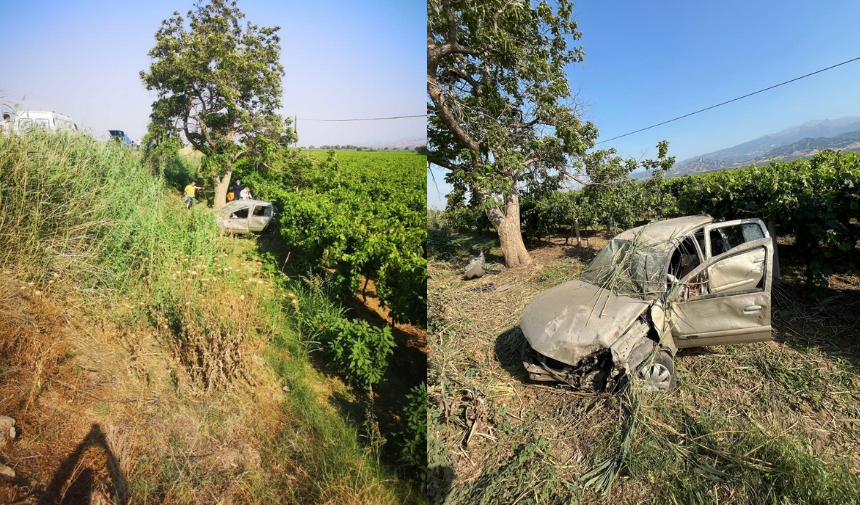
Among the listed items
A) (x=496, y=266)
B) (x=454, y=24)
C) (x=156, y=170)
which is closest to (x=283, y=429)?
(x=156, y=170)

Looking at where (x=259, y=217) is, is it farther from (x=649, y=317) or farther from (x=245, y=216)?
(x=649, y=317)

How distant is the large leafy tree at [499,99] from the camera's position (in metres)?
5.72

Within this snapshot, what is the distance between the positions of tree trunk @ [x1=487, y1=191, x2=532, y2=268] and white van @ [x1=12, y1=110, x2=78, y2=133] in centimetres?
640

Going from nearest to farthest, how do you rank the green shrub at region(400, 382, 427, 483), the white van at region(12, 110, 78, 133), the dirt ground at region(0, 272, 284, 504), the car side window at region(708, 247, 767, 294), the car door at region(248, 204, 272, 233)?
the dirt ground at region(0, 272, 284, 504) → the green shrub at region(400, 382, 427, 483) → the white van at region(12, 110, 78, 133) → the car side window at region(708, 247, 767, 294) → the car door at region(248, 204, 272, 233)

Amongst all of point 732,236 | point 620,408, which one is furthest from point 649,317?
point 732,236

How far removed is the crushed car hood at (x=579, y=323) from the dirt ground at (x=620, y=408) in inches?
18.1

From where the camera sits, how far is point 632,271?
416 cm

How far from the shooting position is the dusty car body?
172 inches

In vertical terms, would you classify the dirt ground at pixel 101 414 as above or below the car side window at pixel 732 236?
below

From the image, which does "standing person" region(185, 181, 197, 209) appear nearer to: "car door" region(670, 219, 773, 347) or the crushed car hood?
the crushed car hood

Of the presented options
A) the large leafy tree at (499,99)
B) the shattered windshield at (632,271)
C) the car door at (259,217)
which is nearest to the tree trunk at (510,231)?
the large leafy tree at (499,99)

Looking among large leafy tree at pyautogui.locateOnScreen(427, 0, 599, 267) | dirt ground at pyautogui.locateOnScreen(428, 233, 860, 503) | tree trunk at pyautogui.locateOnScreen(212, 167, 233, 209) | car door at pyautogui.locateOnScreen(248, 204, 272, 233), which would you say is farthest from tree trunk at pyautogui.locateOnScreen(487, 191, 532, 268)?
tree trunk at pyautogui.locateOnScreen(212, 167, 233, 209)

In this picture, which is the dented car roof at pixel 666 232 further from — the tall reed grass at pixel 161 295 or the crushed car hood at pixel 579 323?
the tall reed grass at pixel 161 295

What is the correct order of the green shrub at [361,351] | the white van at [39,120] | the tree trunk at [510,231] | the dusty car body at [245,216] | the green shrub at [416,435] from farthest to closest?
the tree trunk at [510,231], the dusty car body at [245,216], the green shrub at [361,351], the white van at [39,120], the green shrub at [416,435]
